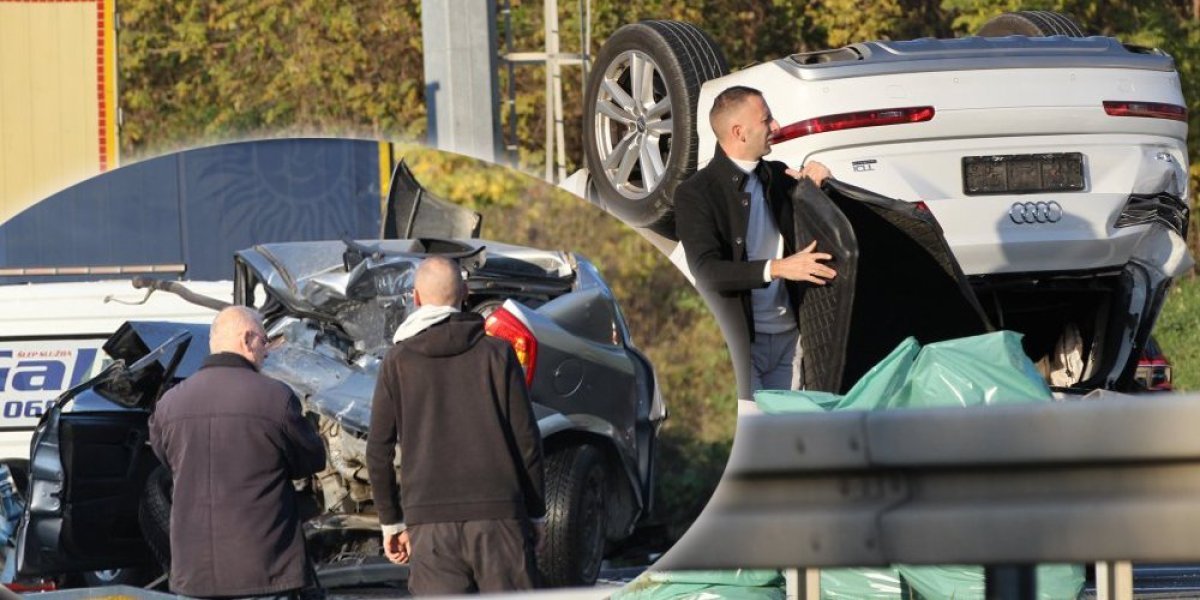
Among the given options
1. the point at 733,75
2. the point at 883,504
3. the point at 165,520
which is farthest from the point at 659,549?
the point at 733,75

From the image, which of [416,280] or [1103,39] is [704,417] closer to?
[416,280]

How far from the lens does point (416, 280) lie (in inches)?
163

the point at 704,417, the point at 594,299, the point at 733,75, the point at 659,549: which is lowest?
the point at 659,549

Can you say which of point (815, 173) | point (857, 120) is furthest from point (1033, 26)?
point (815, 173)

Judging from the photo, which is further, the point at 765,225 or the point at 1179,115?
the point at 1179,115

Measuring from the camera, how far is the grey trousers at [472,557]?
4102 millimetres

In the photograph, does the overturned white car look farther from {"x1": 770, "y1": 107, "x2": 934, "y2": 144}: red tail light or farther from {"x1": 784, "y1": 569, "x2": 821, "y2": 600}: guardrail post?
{"x1": 784, "y1": 569, "x2": 821, "y2": 600}: guardrail post

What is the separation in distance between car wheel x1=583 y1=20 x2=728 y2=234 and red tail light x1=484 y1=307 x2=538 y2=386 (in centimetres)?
334

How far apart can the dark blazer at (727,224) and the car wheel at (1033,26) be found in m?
3.24

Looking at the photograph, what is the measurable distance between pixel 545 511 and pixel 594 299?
0.49 m

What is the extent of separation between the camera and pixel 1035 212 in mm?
7500

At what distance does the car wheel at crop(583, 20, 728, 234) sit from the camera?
777 cm

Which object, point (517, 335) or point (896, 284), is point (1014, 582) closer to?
point (517, 335)

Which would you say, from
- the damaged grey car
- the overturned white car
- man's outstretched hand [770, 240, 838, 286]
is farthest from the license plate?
the damaged grey car
